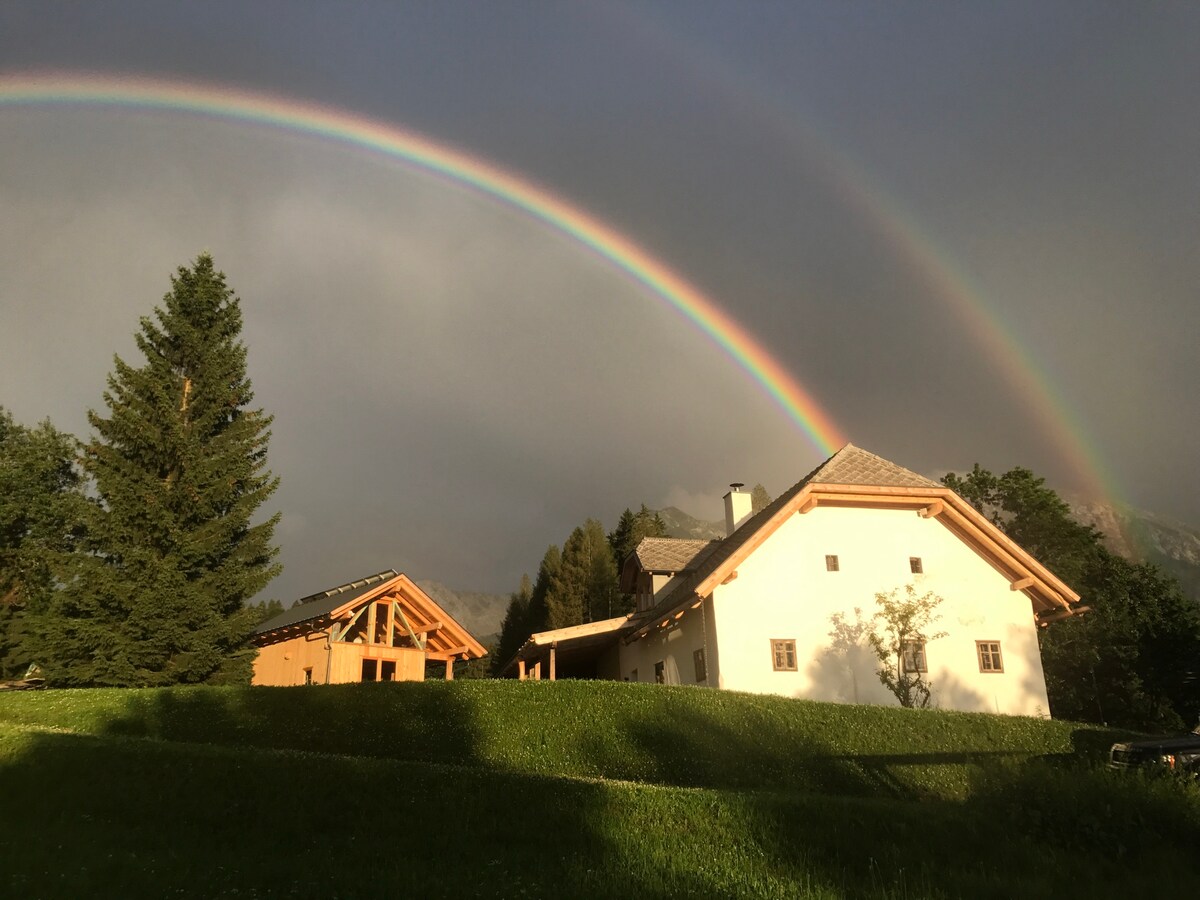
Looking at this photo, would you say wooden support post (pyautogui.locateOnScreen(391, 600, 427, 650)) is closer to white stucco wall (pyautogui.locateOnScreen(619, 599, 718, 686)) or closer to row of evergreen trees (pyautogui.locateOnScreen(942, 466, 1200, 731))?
white stucco wall (pyautogui.locateOnScreen(619, 599, 718, 686))

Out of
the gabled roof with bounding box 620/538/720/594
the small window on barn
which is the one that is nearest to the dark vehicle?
the gabled roof with bounding box 620/538/720/594

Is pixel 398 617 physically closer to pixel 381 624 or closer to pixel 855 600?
pixel 381 624

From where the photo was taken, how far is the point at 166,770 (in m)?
12.0

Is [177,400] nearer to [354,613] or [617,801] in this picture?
[354,613]

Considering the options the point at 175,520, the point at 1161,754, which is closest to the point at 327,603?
the point at 175,520

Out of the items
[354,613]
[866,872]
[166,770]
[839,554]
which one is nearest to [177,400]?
[354,613]

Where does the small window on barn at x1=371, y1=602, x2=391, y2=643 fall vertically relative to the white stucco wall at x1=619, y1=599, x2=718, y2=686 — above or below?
above

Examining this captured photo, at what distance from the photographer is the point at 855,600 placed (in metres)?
26.1

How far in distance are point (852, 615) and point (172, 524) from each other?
21.4 m

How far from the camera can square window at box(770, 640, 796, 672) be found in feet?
81.6

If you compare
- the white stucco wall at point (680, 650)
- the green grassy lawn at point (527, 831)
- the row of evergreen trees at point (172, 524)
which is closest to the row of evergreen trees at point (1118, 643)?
the white stucco wall at point (680, 650)

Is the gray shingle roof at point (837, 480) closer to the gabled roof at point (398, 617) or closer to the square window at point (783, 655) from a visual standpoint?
the square window at point (783, 655)

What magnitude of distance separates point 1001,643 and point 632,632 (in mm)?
12260

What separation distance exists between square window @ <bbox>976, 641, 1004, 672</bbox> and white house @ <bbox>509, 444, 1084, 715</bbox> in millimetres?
32
